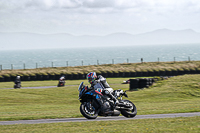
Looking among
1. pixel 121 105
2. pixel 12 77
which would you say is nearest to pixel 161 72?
pixel 12 77

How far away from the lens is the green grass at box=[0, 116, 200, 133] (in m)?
10.1

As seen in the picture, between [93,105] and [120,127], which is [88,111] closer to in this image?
[93,105]

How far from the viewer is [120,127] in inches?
429

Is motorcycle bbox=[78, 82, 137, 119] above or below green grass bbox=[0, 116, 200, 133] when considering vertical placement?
above

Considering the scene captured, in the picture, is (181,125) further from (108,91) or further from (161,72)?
(161,72)

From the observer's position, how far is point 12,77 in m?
53.9

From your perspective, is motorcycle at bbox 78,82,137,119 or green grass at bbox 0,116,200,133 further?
motorcycle at bbox 78,82,137,119

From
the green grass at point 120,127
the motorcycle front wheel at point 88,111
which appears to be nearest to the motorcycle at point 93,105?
the motorcycle front wheel at point 88,111

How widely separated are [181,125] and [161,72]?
4365 cm

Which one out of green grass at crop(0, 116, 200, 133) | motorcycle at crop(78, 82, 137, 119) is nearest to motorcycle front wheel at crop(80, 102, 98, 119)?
motorcycle at crop(78, 82, 137, 119)

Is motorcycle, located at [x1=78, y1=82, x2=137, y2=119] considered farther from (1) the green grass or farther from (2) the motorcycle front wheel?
(1) the green grass

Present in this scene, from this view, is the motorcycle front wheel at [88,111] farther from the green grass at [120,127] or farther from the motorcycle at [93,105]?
the green grass at [120,127]

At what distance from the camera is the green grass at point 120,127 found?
10.1m

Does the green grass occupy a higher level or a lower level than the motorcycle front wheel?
lower
